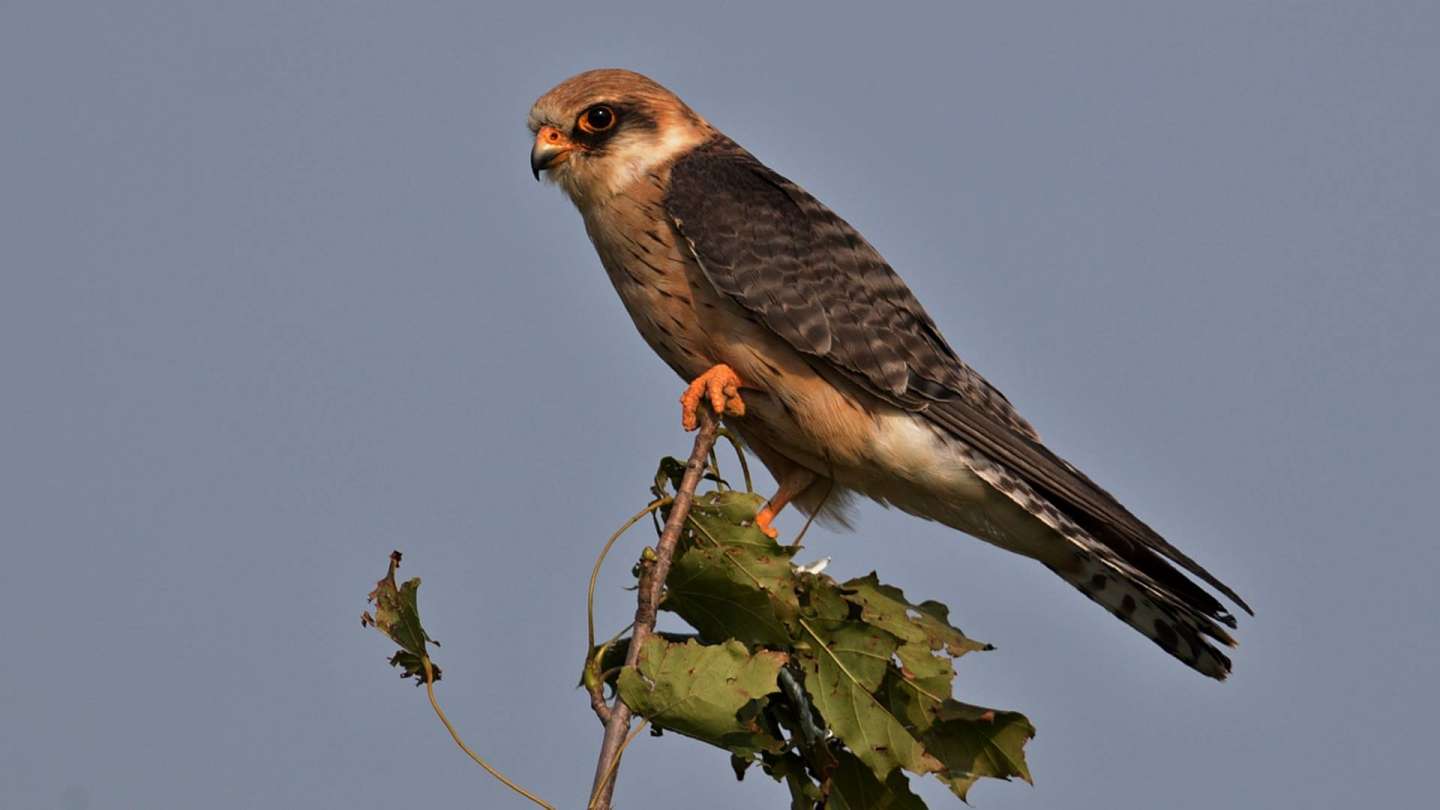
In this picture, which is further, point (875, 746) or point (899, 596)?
point (899, 596)

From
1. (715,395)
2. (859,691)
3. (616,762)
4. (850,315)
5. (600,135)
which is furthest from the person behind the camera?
(600,135)

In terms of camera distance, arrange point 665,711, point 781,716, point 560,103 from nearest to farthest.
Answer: point 665,711 < point 781,716 < point 560,103

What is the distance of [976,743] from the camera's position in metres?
3.38

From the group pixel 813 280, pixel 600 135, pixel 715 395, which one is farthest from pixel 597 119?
pixel 715 395

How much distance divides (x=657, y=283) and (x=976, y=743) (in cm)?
187

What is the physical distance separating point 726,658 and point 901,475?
1825 mm

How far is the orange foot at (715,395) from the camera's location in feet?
13.8

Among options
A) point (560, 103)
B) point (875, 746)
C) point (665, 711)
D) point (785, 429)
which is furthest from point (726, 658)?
point (560, 103)

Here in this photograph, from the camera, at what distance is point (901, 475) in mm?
4727

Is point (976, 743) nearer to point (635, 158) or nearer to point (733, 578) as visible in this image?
point (733, 578)

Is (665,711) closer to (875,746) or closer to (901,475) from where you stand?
(875,746)

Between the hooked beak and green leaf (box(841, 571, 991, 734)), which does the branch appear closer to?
green leaf (box(841, 571, 991, 734))

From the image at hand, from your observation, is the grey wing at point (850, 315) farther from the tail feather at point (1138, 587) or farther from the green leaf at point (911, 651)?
the green leaf at point (911, 651)

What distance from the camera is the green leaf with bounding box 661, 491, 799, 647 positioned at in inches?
127
